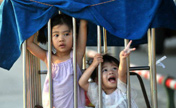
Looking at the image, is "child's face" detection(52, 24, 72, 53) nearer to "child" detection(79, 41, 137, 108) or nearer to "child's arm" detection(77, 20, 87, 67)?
"child's arm" detection(77, 20, 87, 67)

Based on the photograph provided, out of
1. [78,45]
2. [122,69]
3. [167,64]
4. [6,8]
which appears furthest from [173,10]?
[167,64]

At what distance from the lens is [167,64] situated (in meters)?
10.8

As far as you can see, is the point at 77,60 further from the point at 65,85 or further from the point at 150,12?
the point at 150,12

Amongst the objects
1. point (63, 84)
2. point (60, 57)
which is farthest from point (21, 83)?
point (63, 84)

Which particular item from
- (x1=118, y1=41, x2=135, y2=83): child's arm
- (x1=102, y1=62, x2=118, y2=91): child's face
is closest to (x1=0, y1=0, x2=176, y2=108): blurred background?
(x1=102, y1=62, x2=118, y2=91): child's face

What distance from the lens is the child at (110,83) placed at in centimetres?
273

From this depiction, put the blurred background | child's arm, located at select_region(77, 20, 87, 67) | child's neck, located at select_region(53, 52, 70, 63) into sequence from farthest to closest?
the blurred background, child's neck, located at select_region(53, 52, 70, 63), child's arm, located at select_region(77, 20, 87, 67)

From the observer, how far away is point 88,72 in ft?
9.04

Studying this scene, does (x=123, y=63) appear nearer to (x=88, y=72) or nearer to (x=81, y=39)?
(x=88, y=72)

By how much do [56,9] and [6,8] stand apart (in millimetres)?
372

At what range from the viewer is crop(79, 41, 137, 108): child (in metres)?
2.73

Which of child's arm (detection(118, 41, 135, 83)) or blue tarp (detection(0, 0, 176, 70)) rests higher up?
blue tarp (detection(0, 0, 176, 70))

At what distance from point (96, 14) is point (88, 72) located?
1.47 ft

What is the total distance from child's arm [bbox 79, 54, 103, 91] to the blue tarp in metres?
0.22
